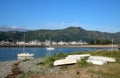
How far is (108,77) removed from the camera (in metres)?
20.5

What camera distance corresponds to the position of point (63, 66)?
92.7 ft

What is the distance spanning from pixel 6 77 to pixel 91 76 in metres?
7.89

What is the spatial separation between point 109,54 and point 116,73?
648 inches

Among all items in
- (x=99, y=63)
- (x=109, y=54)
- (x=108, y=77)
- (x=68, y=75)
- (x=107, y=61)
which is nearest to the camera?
(x=108, y=77)

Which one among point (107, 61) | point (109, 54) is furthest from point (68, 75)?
point (109, 54)

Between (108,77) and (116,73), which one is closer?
(108,77)

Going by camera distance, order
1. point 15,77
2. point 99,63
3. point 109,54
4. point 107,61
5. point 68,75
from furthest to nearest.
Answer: point 109,54
point 107,61
point 99,63
point 15,77
point 68,75

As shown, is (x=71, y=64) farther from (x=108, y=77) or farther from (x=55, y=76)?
(x=108, y=77)

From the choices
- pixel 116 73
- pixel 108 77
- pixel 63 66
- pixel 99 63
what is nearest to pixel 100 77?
pixel 108 77

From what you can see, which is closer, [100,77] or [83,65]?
[100,77]

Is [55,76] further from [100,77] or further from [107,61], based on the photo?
[107,61]

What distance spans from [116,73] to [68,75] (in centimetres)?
382

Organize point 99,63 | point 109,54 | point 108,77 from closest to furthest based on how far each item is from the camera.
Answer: point 108,77 → point 99,63 → point 109,54

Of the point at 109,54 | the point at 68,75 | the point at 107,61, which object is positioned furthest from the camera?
→ the point at 109,54
